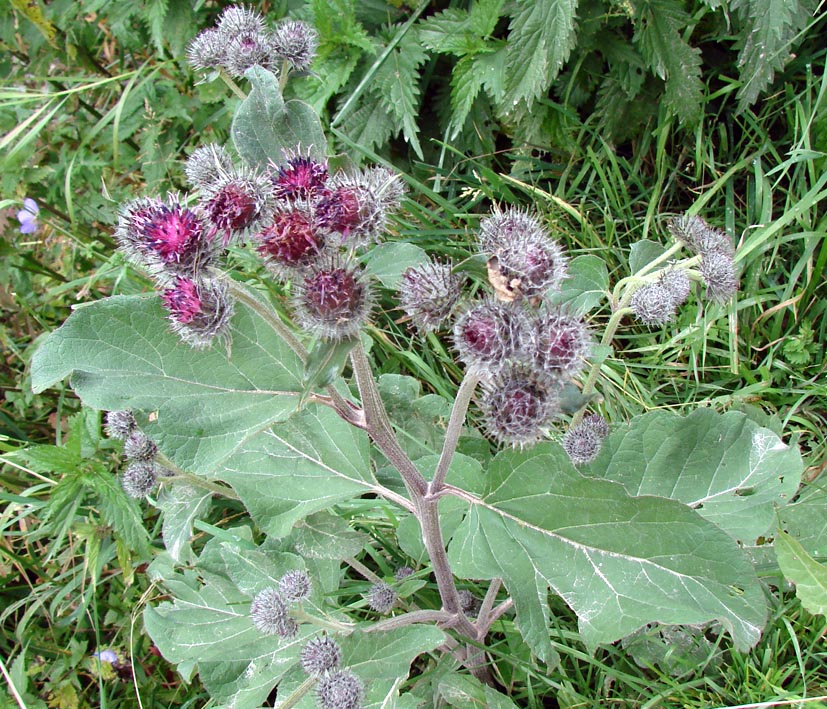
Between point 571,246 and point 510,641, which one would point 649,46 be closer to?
point 571,246

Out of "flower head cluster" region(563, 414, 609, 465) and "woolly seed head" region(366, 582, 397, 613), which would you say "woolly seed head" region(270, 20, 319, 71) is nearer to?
"flower head cluster" region(563, 414, 609, 465)

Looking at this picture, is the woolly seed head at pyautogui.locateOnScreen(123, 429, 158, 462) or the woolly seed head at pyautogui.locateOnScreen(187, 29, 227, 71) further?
the woolly seed head at pyautogui.locateOnScreen(123, 429, 158, 462)

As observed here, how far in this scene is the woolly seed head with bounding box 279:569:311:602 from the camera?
2.16 meters

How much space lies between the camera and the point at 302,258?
5.27 ft

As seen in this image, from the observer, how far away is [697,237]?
220 centimetres

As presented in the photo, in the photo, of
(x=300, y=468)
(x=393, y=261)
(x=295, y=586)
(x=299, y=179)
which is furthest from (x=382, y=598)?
(x=299, y=179)

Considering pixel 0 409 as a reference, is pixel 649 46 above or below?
above

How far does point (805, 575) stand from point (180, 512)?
6.78ft

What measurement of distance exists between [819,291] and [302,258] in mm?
2850

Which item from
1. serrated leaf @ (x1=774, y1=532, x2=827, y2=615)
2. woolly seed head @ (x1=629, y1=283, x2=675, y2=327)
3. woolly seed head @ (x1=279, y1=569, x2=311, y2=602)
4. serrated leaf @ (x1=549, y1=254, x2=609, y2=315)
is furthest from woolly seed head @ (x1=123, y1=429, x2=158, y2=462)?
serrated leaf @ (x1=774, y1=532, x2=827, y2=615)

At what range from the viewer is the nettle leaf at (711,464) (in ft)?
7.48

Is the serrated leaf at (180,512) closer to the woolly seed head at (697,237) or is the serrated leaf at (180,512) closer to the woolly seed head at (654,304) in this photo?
the woolly seed head at (654,304)

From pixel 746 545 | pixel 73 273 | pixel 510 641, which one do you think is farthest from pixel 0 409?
pixel 746 545

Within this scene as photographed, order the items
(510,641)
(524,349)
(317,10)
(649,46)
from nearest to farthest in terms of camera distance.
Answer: (524,349), (510,641), (649,46), (317,10)
